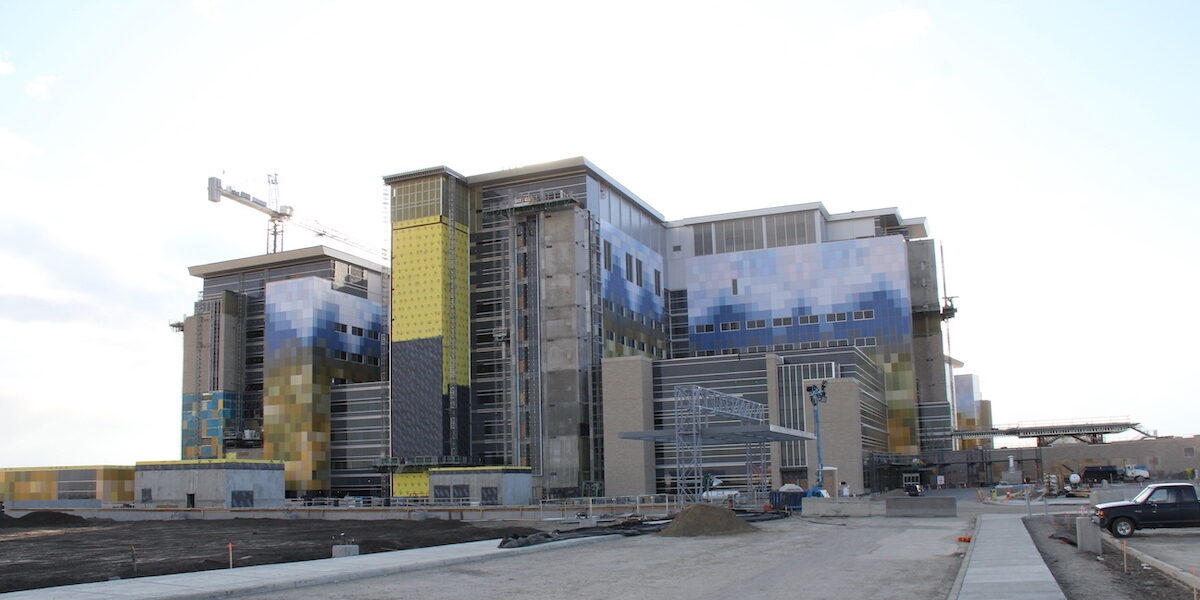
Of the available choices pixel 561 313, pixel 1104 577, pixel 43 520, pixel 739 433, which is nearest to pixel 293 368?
pixel 561 313

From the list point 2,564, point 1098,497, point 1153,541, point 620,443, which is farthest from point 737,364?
point 2,564

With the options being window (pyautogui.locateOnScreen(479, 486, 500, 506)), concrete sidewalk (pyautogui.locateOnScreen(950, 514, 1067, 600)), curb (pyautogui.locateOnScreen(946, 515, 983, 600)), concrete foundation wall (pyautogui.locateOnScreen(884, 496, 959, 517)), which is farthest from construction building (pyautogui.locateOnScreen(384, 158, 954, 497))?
curb (pyautogui.locateOnScreen(946, 515, 983, 600))

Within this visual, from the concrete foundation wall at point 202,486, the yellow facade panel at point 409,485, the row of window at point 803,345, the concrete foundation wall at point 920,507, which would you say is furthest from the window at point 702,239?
the concrete foundation wall at point 920,507

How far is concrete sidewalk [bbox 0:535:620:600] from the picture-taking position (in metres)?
22.4

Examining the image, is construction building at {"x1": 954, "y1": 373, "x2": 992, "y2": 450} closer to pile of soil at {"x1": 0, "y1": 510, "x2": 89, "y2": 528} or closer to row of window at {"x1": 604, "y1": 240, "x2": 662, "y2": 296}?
row of window at {"x1": 604, "y1": 240, "x2": 662, "y2": 296}

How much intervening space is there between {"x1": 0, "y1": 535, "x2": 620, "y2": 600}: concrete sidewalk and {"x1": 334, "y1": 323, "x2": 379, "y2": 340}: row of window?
80833 millimetres

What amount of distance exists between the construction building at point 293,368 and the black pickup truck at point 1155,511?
74995 millimetres

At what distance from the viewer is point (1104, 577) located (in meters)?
23.5

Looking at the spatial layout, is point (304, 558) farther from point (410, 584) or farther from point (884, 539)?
point (884, 539)

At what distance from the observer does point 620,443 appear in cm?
9131

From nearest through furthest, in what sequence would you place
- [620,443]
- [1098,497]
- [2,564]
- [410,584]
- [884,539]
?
[410,584]
[2,564]
[884,539]
[1098,497]
[620,443]

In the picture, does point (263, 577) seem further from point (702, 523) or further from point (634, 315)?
point (634, 315)

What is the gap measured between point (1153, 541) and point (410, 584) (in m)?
22.8

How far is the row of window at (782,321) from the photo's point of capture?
112m
